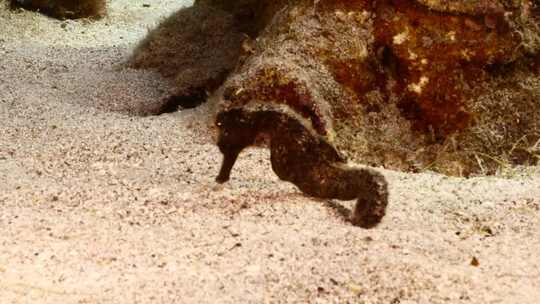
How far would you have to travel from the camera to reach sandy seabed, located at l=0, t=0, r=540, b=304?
6.73ft

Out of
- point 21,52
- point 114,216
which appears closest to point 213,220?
point 114,216

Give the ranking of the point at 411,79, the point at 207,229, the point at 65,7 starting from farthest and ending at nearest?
the point at 65,7 → the point at 411,79 → the point at 207,229

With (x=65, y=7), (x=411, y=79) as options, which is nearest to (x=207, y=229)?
(x=411, y=79)

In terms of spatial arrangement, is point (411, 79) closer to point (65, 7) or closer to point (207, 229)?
point (207, 229)

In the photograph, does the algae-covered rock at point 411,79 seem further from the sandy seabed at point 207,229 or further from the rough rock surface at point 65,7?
the rough rock surface at point 65,7

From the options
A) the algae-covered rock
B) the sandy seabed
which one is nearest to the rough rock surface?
the sandy seabed

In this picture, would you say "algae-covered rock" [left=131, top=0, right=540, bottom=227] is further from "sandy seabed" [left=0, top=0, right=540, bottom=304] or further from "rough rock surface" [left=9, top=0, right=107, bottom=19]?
"rough rock surface" [left=9, top=0, right=107, bottom=19]

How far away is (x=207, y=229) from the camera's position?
2506 millimetres

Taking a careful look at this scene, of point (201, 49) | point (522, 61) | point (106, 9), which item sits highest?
point (522, 61)

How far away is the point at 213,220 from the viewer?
2.60 meters

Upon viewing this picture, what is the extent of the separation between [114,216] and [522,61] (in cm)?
267

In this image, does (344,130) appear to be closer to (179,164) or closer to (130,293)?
(179,164)

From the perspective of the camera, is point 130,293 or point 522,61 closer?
point 130,293

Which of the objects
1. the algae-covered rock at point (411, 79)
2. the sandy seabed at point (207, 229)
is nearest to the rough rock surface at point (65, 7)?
the sandy seabed at point (207, 229)
